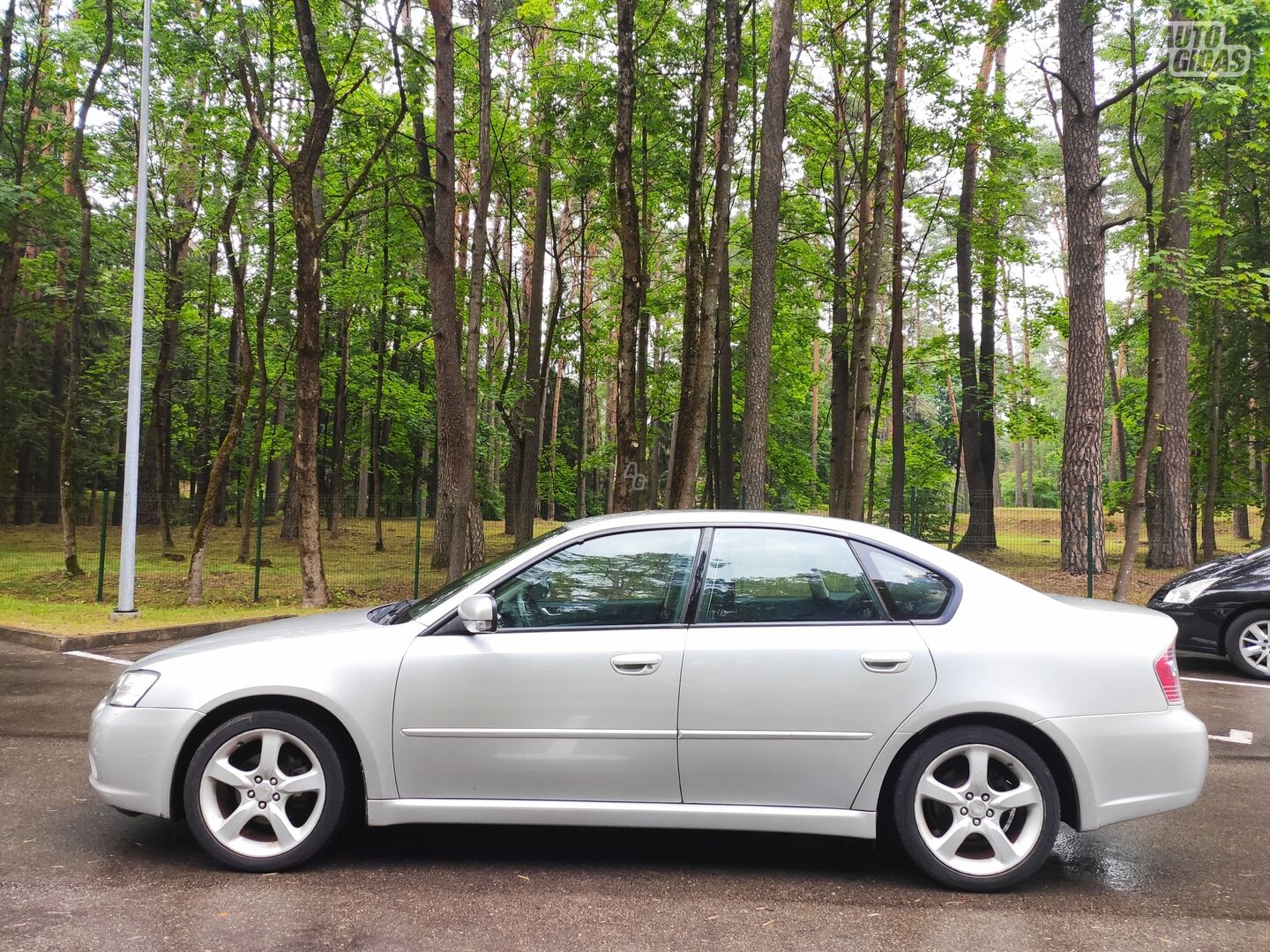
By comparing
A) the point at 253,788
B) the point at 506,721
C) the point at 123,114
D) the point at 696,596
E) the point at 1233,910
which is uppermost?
the point at 123,114

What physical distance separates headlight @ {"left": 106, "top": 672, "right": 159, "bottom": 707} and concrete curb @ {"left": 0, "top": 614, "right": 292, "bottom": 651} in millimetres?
5895

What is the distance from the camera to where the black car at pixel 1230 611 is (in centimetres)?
877

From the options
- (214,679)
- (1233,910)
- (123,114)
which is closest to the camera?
(1233,910)

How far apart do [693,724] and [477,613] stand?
103 cm

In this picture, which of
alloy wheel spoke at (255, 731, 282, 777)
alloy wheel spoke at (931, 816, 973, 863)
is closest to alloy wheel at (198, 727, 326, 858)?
alloy wheel spoke at (255, 731, 282, 777)

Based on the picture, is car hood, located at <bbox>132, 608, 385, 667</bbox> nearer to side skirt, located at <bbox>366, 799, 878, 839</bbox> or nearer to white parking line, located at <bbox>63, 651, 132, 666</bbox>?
side skirt, located at <bbox>366, 799, 878, 839</bbox>

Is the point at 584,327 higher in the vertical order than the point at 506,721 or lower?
higher

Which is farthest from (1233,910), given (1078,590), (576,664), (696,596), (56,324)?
(56,324)

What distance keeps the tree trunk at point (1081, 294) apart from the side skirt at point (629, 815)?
12784 millimetres

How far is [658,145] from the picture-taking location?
19359 mm

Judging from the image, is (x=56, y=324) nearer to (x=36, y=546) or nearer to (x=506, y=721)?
(x=36, y=546)

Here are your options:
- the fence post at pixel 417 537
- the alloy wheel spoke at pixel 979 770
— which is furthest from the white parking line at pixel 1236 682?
the fence post at pixel 417 537

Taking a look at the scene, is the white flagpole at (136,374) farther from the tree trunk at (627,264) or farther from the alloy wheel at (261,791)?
the alloy wheel at (261,791)

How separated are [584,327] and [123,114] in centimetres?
1344
